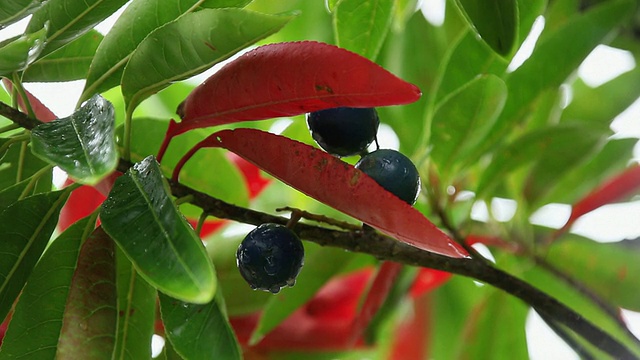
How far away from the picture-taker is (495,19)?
2.39ft

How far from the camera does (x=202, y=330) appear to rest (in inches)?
25.6

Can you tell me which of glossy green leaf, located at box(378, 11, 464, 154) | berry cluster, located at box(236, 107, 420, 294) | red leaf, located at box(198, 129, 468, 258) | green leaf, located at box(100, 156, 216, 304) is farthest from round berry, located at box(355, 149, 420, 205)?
glossy green leaf, located at box(378, 11, 464, 154)

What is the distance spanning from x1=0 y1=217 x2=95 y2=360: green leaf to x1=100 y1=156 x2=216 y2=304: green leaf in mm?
181

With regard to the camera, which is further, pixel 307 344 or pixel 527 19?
pixel 307 344

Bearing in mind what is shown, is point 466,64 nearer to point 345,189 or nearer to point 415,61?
point 415,61

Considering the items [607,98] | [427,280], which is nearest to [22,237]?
[427,280]

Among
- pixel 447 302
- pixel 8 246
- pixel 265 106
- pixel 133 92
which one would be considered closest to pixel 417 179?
pixel 265 106

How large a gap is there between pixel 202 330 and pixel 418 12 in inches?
30.9

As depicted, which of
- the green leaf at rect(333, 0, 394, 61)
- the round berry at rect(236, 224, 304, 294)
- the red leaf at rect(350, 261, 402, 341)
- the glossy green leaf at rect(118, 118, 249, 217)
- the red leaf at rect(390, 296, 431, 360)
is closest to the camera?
the round berry at rect(236, 224, 304, 294)

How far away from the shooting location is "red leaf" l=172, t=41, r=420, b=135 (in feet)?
2.10

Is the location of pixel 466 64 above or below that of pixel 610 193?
above

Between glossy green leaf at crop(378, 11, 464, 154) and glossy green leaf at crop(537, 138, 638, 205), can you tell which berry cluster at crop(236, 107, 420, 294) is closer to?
glossy green leaf at crop(378, 11, 464, 154)

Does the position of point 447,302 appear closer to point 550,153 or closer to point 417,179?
point 550,153

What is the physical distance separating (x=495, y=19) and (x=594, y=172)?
635mm
